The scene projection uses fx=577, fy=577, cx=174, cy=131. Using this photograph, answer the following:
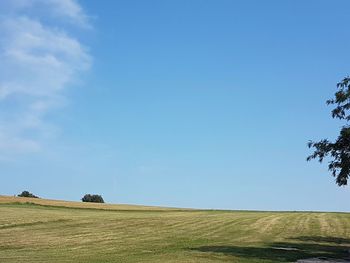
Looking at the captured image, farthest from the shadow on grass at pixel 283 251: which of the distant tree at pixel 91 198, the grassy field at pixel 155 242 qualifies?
the distant tree at pixel 91 198

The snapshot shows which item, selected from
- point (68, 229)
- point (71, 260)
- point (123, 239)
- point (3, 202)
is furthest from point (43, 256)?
point (3, 202)

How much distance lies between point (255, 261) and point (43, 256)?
10.4m

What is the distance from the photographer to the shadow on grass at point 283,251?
95.5 feet

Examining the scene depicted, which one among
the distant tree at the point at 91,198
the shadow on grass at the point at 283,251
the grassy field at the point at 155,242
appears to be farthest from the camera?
the distant tree at the point at 91,198

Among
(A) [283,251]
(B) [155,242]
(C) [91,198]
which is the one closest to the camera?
(A) [283,251]

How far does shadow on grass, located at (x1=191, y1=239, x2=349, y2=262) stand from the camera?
95.5ft

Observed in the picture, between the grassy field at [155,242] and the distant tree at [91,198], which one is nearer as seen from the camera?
the grassy field at [155,242]

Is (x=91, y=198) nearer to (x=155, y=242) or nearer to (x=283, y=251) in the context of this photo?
(x=155, y=242)

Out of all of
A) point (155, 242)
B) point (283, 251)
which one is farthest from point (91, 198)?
point (283, 251)

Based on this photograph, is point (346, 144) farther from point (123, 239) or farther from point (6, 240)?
point (6, 240)

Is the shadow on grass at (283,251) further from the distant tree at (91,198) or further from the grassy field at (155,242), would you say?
the distant tree at (91,198)

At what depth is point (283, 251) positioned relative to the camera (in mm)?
32500

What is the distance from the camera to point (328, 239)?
43.3 metres

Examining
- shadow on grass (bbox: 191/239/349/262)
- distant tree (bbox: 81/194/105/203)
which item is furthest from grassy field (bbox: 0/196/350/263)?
distant tree (bbox: 81/194/105/203)
